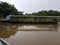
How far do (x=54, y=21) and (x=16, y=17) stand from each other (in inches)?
122

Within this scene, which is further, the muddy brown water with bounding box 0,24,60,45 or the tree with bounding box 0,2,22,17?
the tree with bounding box 0,2,22,17

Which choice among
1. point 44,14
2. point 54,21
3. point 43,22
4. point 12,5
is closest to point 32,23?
point 43,22

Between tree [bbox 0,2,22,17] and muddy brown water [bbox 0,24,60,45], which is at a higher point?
tree [bbox 0,2,22,17]

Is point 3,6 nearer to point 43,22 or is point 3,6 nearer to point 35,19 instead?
point 35,19

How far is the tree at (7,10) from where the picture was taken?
49.4ft

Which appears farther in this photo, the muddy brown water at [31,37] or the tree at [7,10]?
the tree at [7,10]

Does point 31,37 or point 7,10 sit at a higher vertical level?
point 7,10

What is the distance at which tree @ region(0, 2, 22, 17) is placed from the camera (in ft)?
49.4

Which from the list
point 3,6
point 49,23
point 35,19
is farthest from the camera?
point 3,6

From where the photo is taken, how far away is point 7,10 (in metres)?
15.1

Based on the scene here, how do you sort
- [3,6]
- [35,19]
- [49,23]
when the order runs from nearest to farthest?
[49,23]
[35,19]
[3,6]

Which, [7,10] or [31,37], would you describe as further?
[7,10]

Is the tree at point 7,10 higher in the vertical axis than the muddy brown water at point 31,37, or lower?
higher

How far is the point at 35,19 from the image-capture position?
14219 millimetres
